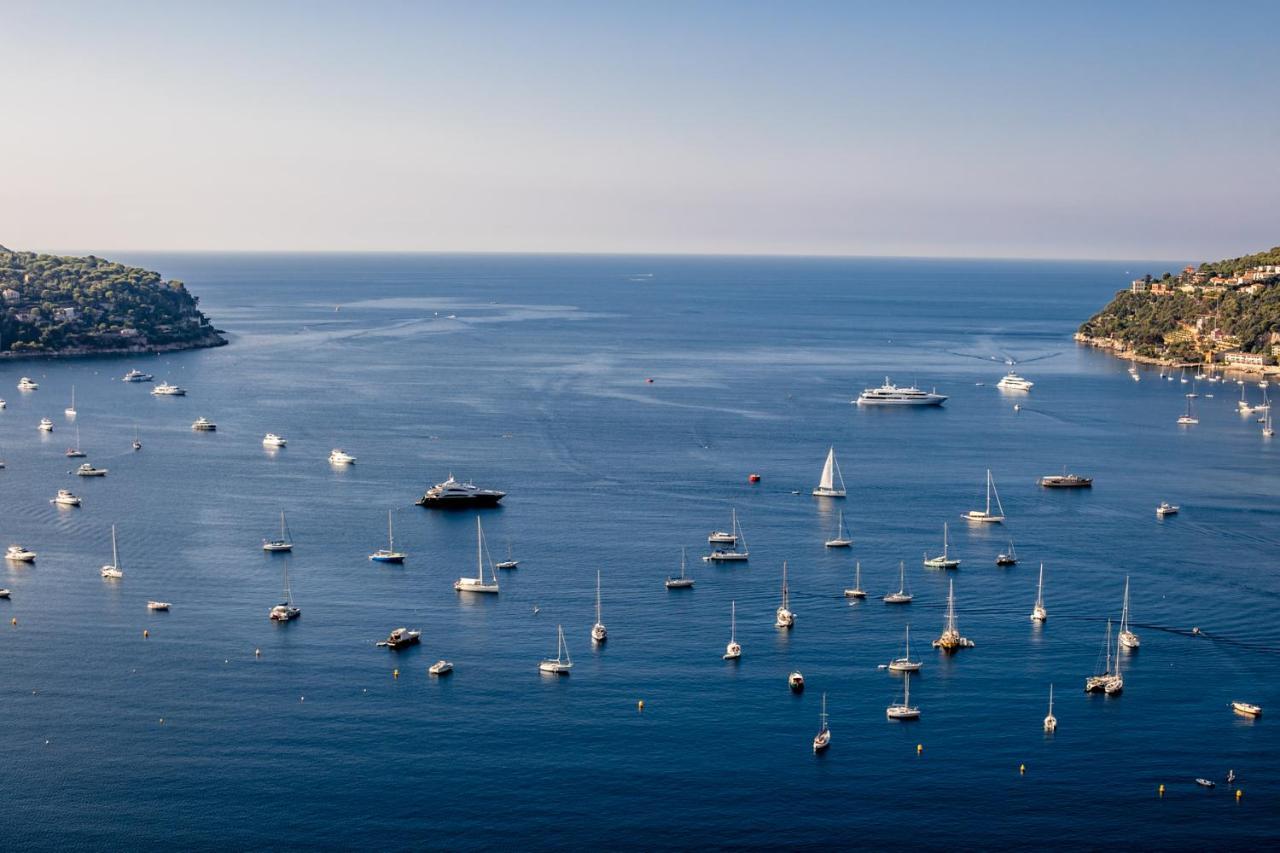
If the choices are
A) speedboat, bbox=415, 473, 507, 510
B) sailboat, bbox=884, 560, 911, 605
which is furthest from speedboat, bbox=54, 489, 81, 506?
sailboat, bbox=884, 560, 911, 605

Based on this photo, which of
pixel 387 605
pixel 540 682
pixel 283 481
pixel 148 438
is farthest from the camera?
pixel 148 438

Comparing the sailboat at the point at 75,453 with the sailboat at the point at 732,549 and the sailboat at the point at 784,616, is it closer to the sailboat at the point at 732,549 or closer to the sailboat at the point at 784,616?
the sailboat at the point at 732,549

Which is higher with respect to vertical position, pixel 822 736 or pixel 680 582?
pixel 680 582

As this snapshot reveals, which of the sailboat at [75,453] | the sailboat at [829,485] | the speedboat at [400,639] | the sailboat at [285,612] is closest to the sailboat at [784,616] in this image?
the speedboat at [400,639]

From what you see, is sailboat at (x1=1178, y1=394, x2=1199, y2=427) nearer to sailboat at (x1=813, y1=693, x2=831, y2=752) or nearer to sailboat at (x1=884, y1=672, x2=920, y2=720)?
sailboat at (x1=884, y1=672, x2=920, y2=720)

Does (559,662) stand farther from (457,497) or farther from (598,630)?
(457,497)

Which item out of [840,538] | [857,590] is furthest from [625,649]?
[840,538]

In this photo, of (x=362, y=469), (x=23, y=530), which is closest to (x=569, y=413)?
(x=362, y=469)

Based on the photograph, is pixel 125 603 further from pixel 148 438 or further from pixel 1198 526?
pixel 1198 526
